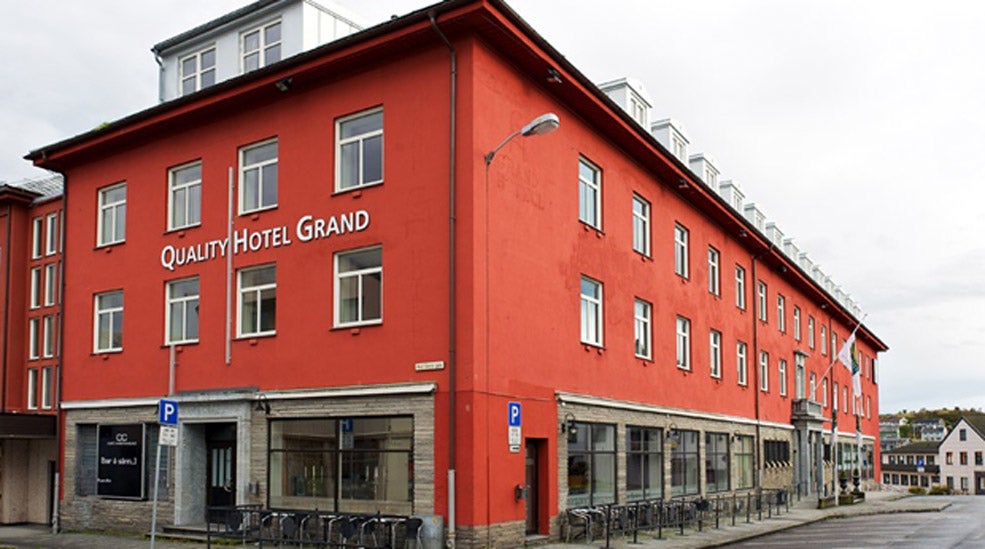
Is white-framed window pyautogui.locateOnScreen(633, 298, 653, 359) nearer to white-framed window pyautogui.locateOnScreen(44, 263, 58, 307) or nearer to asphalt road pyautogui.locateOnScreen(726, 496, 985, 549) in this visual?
asphalt road pyautogui.locateOnScreen(726, 496, 985, 549)

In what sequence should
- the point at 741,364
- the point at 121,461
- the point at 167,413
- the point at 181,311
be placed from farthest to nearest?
1. the point at 741,364
2. the point at 121,461
3. the point at 181,311
4. the point at 167,413

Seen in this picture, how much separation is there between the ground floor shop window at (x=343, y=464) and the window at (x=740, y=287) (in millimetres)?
21235

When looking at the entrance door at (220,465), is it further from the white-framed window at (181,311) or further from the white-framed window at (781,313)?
the white-framed window at (781,313)

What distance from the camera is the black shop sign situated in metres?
24.8

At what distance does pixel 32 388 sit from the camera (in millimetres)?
31141

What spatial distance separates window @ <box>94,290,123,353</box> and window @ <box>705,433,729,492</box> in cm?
1836

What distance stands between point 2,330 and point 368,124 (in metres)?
16.8

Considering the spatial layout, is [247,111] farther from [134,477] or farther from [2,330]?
[2,330]

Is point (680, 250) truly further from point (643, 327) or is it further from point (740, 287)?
point (740, 287)

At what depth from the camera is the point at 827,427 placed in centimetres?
5422

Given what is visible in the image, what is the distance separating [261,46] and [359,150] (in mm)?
5642

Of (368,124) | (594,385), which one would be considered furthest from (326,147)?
(594,385)

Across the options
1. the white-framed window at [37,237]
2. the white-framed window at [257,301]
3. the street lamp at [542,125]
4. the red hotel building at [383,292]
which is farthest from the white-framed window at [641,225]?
the white-framed window at [37,237]

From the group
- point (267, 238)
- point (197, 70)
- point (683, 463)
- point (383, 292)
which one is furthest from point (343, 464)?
point (683, 463)
